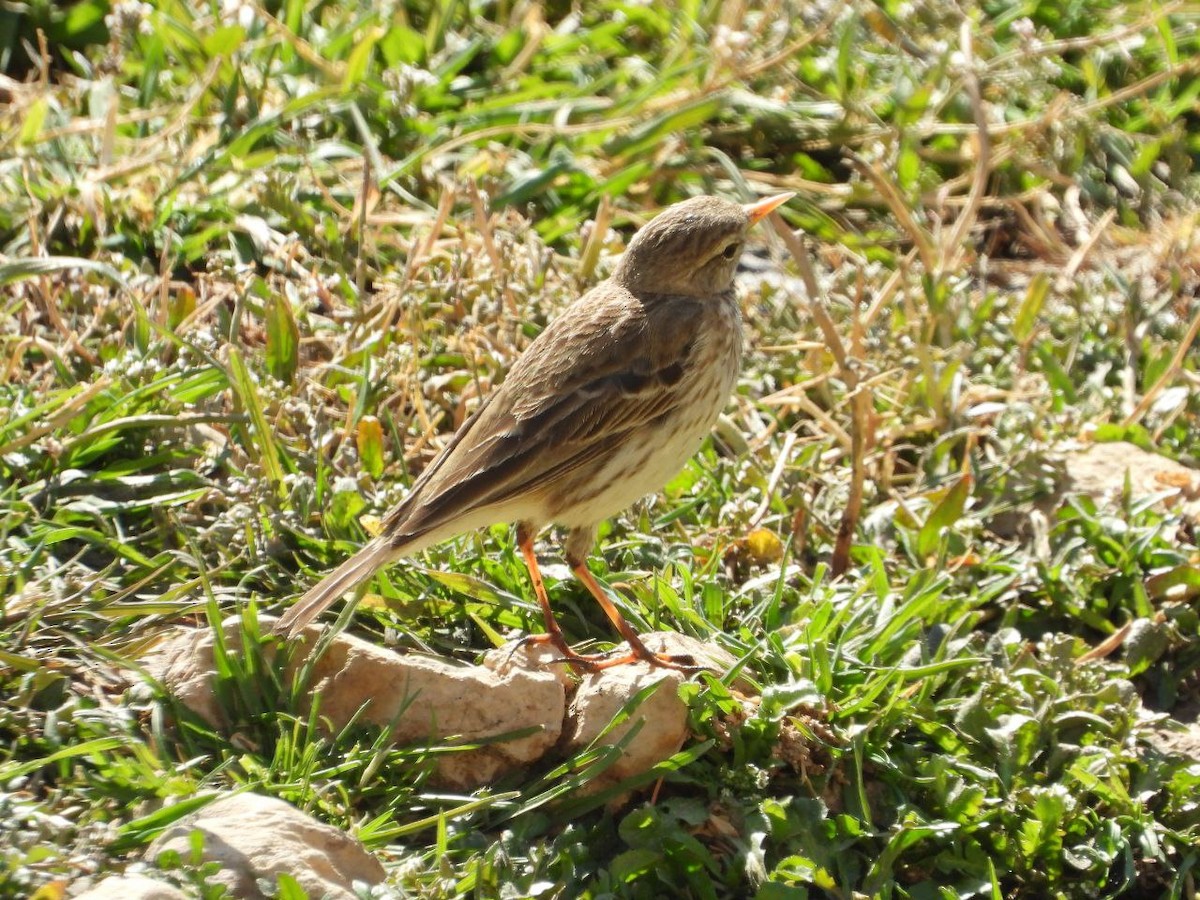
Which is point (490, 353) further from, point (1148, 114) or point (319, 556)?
point (1148, 114)

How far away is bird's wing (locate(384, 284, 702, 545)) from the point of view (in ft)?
14.9

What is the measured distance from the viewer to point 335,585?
4258mm

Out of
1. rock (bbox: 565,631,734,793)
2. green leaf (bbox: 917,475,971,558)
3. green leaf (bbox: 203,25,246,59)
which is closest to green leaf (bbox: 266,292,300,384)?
rock (bbox: 565,631,734,793)

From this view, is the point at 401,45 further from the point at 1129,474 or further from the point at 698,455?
the point at 1129,474

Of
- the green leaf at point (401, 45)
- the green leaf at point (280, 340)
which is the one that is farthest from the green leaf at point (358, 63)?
the green leaf at point (280, 340)

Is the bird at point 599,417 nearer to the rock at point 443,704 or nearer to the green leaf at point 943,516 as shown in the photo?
the rock at point 443,704

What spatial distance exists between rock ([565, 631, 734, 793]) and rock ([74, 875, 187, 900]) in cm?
128

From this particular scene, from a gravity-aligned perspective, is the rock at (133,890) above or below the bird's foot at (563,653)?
above

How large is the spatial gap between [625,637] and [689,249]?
1346 mm

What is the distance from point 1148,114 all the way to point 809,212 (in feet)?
6.83

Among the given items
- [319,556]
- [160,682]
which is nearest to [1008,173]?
[319,556]

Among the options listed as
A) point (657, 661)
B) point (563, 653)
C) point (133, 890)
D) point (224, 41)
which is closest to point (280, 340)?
point (563, 653)

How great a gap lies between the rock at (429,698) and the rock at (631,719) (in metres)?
0.10

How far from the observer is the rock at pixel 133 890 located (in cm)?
A: 329
